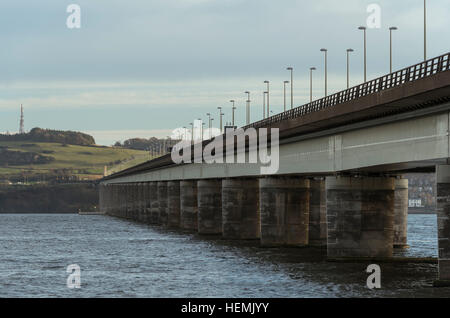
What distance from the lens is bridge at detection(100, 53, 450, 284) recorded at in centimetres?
4453

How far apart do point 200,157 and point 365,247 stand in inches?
1724

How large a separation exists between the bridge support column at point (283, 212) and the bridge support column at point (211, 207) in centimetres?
2524

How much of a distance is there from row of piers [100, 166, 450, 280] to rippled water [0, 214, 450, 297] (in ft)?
6.12

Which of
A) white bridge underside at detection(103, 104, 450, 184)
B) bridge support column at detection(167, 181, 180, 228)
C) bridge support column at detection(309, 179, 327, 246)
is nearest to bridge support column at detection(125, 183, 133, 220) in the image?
bridge support column at detection(167, 181, 180, 228)

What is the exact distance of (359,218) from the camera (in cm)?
5903

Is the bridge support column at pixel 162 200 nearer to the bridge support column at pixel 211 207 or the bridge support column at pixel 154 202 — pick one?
the bridge support column at pixel 154 202

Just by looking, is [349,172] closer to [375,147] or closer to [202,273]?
[375,147]

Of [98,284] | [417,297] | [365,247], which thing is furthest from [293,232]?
[417,297]

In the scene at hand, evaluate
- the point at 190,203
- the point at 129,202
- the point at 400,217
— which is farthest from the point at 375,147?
the point at 129,202

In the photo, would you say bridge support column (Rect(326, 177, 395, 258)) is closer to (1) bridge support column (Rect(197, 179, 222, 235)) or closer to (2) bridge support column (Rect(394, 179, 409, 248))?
(2) bridge support column (Rect(394, 179, 409, 248))

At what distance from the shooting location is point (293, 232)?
7775cm

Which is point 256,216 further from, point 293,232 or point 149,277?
point 149,277

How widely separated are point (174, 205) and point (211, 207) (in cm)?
2792

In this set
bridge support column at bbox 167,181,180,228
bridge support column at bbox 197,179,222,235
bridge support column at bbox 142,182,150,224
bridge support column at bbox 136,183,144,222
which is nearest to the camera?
bridge support column at bbox 197,179,222,235
